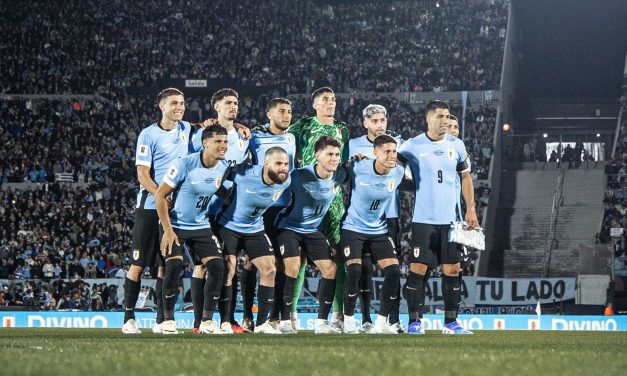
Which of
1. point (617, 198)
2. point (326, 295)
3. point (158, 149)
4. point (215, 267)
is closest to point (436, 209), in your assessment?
point (326, 295)

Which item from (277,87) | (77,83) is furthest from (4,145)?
(277,87)

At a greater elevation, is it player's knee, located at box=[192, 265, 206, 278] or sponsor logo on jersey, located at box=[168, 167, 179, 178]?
sponsor logo on jersey, located at box=[168, 167, 179, 178]

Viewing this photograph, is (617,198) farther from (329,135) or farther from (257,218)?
(257,218)

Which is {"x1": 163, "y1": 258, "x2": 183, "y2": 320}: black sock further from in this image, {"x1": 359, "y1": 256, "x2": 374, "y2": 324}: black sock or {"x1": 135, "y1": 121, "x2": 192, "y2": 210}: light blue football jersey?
{"x1": 359, "y1": 256, "x2": 374, "y2": 324}: black sock

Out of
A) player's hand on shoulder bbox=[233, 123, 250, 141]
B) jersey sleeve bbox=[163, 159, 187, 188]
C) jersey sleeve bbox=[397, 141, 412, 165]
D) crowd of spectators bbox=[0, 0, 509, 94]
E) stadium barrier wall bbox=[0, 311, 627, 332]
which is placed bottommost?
stadium barrier wall bbox=[0, 311, 627, 332]

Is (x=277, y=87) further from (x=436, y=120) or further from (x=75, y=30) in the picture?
(x=436, y=120)

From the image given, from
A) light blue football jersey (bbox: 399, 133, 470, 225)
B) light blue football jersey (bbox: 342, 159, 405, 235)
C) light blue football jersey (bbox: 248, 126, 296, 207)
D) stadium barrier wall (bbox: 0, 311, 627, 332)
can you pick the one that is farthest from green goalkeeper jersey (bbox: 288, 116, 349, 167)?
stadium barrier wall (bbox: 0, 311, 627, 332)

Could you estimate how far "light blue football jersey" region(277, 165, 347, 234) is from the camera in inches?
460

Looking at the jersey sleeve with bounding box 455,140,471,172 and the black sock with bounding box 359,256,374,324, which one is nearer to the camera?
the jersey sleeve with bounding box 455,140,471,172

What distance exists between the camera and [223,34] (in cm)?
4319

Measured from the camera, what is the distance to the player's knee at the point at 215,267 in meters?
11.1

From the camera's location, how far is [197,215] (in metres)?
11.2

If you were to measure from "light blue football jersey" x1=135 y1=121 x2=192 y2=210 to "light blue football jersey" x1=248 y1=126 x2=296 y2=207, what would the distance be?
0.89 meters

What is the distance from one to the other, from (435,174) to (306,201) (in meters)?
1.74
